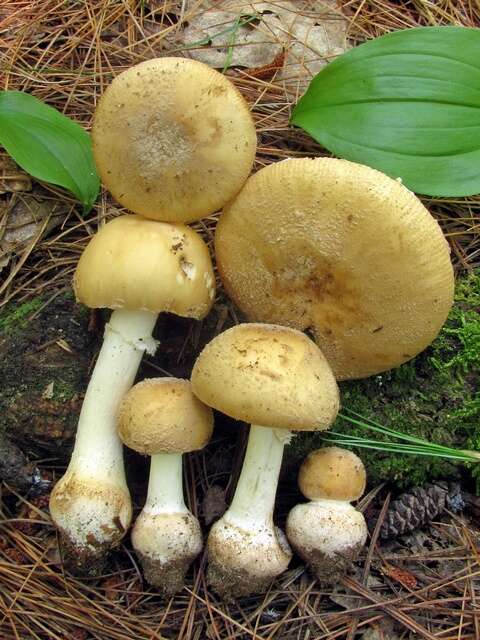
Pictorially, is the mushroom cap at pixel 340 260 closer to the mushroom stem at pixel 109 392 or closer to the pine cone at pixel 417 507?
the mushroom stem at pixel 109 392

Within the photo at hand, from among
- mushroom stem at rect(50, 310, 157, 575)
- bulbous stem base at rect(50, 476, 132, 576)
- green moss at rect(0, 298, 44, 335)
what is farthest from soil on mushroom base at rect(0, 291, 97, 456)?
bulbous stem base at rect(50, 476, 132, 576)

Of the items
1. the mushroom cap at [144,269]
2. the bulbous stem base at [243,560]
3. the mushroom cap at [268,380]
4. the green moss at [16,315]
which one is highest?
the mushroom cap at [144,269]

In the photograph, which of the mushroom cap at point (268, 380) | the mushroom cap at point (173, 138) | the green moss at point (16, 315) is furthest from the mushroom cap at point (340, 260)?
the green moss at point (16, 315)

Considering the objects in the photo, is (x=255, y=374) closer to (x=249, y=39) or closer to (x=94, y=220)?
(x=94, y=220)

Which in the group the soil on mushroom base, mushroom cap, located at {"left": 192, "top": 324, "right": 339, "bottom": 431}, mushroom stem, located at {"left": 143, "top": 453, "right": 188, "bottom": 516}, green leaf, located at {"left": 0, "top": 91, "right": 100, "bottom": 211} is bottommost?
mushroom stem, located at {"left": 143, "top": 453, "right": 188, "bottom": 516}

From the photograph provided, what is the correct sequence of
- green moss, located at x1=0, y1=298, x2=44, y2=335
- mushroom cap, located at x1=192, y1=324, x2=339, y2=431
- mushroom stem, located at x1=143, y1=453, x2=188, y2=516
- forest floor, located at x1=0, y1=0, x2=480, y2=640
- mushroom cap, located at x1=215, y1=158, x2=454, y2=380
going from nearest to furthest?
mushroom cap, located at x1=192, y1=324, x2=339, y2=431, mushroom cap, located at x1=215, y1=158, x2=454, y2=380, forest floor, located at x1=0, y1=0, x2=480, y2=640, mushroom stem, located at x1=143, y1=453, x2=188, y2=516, green moss, located at x1=0, y1=298, x2=44, y2=335

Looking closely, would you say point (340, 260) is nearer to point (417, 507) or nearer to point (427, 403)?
point (427, 403)

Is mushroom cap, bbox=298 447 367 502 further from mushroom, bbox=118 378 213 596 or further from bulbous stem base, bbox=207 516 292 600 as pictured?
mushroom, bbox=118 378 213 596

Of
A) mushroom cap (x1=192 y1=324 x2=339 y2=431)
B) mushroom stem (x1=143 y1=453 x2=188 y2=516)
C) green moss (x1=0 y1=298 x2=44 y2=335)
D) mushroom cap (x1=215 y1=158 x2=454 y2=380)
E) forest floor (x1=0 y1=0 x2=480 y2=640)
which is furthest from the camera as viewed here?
green moss (x1=0 y1=298 x2=44 y2=335)

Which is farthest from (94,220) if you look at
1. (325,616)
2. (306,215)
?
(325,616)
